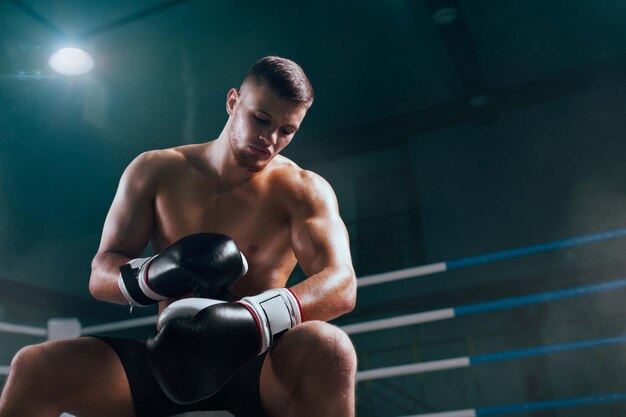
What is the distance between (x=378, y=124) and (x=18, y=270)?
398 centimetres

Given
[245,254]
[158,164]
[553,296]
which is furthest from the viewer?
[553,296]

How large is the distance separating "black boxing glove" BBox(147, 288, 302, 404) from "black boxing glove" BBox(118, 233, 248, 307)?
0.54 ft

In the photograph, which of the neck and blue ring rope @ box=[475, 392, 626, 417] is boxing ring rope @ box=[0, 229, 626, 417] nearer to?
blue ring rope @ box=[475, 392, 626, 417]

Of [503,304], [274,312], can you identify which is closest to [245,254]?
[274,312]

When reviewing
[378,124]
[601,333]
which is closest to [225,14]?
[378,124]

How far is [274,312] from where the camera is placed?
126 centimetres

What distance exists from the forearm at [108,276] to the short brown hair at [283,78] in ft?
2.29

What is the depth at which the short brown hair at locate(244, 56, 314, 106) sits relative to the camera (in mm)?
1771

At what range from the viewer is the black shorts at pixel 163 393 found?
136 cm

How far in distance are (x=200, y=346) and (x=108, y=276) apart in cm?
62

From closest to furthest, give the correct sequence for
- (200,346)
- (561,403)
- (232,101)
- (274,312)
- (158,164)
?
1. (200,346)
2. (274,312)
3. (158,164)
4. (232,101)
5. (561,403)

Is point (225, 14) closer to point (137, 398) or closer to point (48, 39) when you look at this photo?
point (48, 39)

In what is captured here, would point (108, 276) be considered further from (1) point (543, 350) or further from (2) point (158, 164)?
(1) point (543, 350)

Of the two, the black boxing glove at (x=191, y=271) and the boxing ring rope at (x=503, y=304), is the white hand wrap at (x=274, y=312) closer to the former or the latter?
the black boxing glove at (x=191, y=271)
